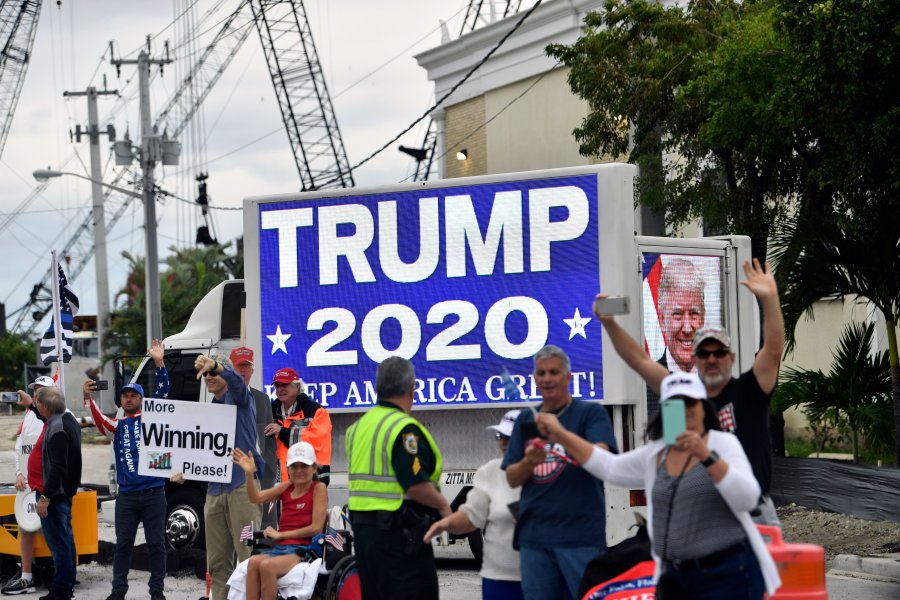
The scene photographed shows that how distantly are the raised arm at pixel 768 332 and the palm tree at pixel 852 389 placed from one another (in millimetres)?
9418

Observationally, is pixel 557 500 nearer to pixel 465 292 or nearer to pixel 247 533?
pixel 247 533

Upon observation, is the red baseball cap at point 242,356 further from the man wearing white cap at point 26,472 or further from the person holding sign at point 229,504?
the man wearing white cap at point 26,472

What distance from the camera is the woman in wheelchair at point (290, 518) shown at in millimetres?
9289

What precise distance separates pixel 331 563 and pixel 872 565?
→ 565cm

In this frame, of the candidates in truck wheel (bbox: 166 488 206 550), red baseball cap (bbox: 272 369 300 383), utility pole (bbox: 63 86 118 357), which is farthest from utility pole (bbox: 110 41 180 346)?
red baseball cap (bbox: 272 369 300 383)

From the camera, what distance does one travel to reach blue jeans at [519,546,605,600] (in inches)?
259

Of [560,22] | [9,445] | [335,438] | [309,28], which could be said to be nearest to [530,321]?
[335,438]

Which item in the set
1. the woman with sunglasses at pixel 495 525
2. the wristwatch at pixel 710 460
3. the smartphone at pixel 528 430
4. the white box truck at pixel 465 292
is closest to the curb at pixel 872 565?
the white box truck at pixel 465 292

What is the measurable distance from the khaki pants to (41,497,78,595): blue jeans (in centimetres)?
205

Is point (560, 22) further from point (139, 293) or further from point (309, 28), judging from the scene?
point (309, 28)

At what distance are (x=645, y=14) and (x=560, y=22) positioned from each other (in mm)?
13099

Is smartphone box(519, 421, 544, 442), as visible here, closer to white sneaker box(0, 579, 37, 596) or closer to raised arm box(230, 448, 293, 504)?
raised arm box(230, 448, 293, 504)

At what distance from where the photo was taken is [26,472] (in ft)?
42.8

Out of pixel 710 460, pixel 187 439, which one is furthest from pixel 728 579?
pixel 187 439
